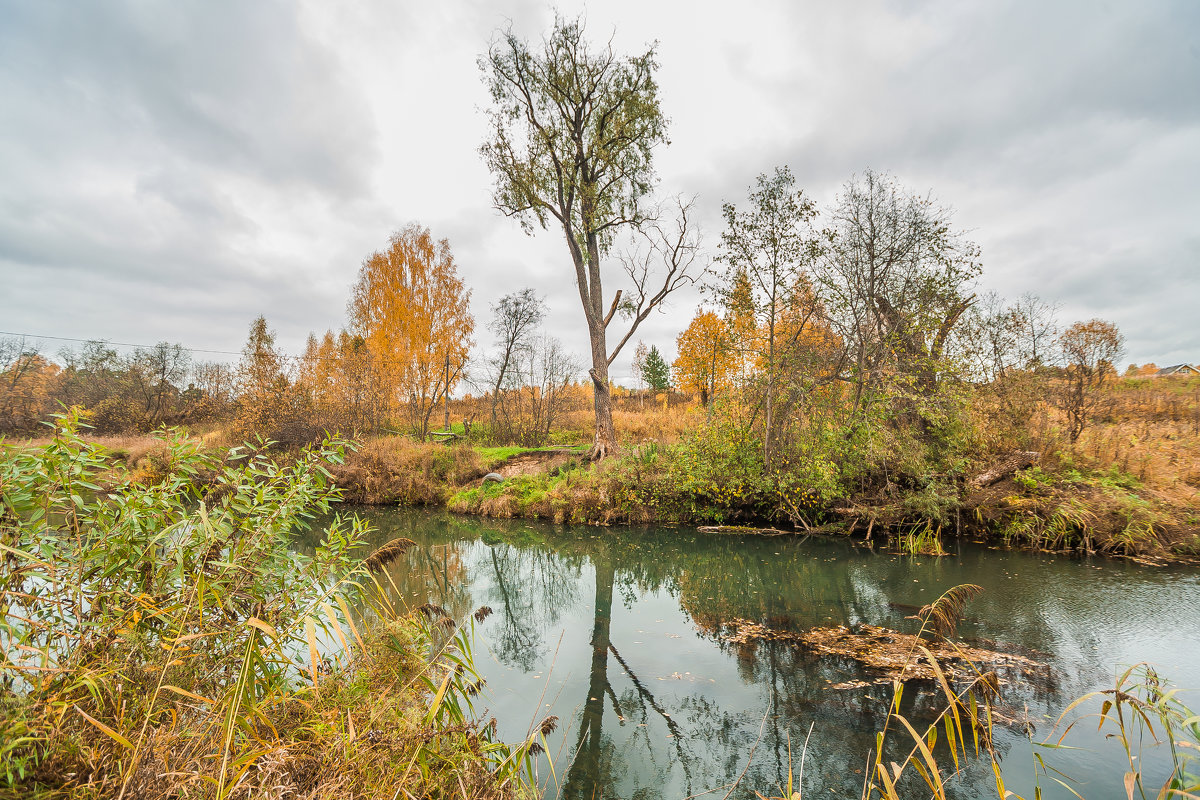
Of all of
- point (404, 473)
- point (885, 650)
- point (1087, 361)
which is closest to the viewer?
point (885, 650)

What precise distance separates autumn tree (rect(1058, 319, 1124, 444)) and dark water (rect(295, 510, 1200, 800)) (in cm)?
751

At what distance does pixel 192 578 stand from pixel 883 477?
12.9 m

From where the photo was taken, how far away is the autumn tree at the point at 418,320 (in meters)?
24.0

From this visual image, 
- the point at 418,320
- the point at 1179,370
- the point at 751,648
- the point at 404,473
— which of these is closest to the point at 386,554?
the point at 751,648

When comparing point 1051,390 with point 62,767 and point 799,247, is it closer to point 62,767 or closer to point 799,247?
Result: point 799,247

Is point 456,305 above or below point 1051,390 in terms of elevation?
above

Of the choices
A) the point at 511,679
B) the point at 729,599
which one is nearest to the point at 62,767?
the point at 511,679

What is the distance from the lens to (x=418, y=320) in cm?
2486

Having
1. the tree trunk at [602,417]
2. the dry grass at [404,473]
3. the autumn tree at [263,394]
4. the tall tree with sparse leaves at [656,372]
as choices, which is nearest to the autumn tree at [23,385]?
the autumn tree at [263,394]

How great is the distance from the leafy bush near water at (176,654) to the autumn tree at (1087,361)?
17903 millimetres

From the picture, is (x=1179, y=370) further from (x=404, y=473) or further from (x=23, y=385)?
(x=23, y=385)

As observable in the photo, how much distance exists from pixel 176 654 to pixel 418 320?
24161mm

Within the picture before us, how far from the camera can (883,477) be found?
11797 mm

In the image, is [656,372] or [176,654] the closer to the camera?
[176,654]
